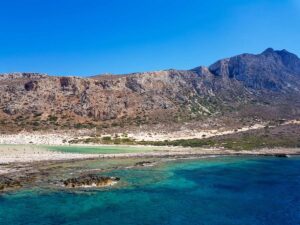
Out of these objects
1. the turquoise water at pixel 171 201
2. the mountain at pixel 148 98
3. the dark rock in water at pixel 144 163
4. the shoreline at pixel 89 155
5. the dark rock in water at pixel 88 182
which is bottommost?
the turquoise water at pixel 171 201

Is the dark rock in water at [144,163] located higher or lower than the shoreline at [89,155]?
lower

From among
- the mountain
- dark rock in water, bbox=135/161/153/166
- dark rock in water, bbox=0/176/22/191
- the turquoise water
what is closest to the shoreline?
dark rock in water, bbox=0/176/22/191

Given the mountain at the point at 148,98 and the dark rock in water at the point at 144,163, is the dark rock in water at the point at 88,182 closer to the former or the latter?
the dark rock in water at the point at 144,163

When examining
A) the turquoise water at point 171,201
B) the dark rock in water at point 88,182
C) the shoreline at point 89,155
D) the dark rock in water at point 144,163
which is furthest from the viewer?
the dark rock in water at point 144,163

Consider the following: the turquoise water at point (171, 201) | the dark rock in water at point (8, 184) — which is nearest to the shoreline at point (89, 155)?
the dark rock in water at point (8, 184)

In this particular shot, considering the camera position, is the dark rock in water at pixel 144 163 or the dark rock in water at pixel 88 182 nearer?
the dark rock in water at pixel 88 182

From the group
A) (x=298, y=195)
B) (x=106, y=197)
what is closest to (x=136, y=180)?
(x=106, y=197)

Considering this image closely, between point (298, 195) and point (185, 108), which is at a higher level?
point (185, 108)

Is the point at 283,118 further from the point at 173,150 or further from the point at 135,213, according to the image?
the point at 135,213

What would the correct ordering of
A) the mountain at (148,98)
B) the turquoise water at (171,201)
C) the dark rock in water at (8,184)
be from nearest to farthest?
the turquoise water at (171,201) → the dark rock in water at (8,184) → the mountain at (148,98)
